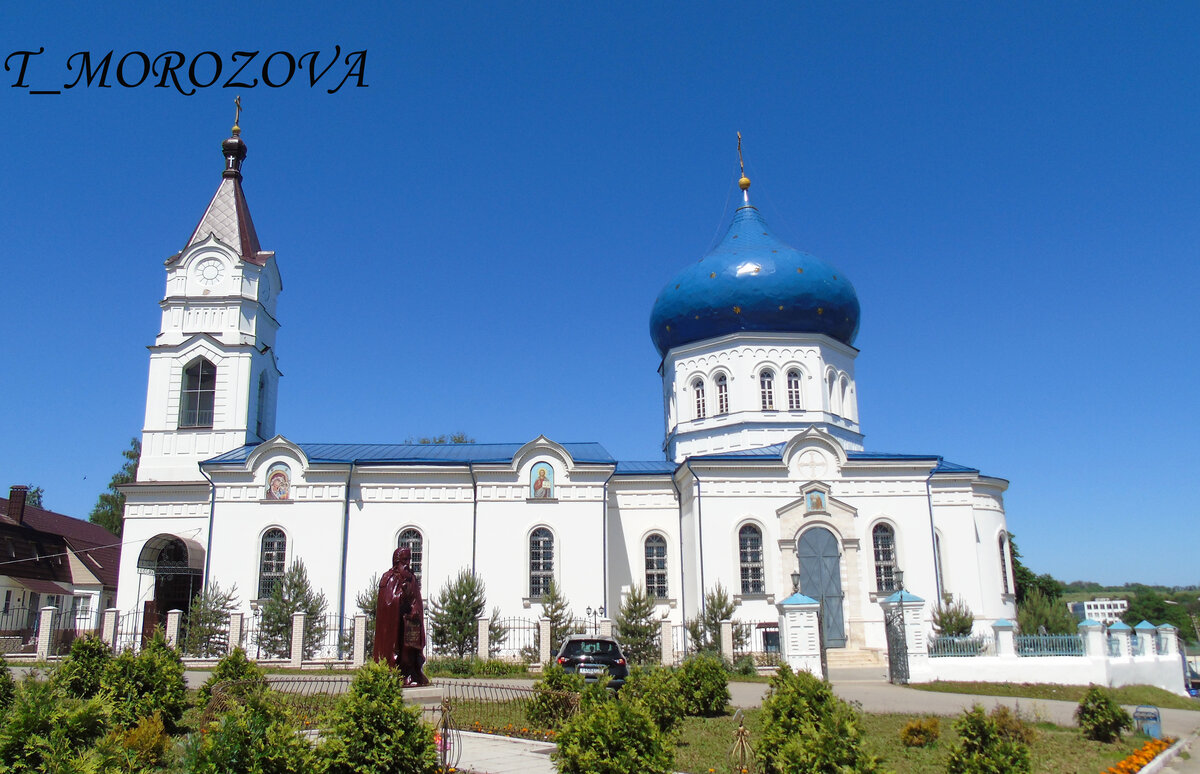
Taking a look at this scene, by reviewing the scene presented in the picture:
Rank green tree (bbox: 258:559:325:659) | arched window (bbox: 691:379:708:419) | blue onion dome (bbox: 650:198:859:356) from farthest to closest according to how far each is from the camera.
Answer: arched window (bbox: 691:379:708:419) < blue onion dome (bbox: 650:198:859:356) < green tree (bbox: 258:559:325:659)

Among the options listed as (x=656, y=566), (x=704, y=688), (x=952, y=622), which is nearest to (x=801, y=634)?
(x=952, y=622)

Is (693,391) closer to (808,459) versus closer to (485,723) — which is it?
(808,459)

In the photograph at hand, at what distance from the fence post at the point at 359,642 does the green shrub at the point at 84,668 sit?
839 cm

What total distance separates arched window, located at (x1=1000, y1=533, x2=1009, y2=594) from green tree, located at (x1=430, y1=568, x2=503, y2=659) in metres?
14.9

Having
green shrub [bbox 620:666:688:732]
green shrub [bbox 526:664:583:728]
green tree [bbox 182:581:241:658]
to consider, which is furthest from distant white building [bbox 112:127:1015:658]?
green shrub [bbox 620:666:688:732]

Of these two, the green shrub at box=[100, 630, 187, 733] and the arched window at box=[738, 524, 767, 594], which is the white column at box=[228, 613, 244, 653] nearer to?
the green shrub at box=[100, 630, 187, 733]

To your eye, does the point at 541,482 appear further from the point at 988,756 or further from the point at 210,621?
the point at 988,756

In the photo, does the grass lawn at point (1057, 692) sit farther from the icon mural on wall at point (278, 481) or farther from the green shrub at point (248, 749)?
the icon mural on wall at point (278, 481)

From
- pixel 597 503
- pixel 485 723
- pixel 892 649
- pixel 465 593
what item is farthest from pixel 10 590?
pixel 892 649

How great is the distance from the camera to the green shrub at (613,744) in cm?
Answer: 801

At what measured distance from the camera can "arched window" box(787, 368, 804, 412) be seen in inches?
1106

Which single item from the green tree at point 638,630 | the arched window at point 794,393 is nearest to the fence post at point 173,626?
the green tree at point 638,630

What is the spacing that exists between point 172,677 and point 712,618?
Answer: 14316 millimetres

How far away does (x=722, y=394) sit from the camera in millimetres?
28797
